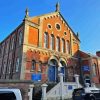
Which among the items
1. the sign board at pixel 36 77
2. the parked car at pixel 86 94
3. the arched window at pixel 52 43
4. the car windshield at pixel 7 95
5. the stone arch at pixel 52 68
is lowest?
the parked car at pixel 86 94

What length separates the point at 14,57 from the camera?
80.2ft

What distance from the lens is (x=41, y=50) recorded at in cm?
2455

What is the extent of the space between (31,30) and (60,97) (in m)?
10.6

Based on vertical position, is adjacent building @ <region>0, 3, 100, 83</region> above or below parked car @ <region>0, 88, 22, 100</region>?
above

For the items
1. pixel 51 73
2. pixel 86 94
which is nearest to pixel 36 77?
pixel 51 73

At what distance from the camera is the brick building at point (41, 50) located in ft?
74.4

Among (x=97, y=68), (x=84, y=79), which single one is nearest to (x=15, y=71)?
(x=84, y=79)

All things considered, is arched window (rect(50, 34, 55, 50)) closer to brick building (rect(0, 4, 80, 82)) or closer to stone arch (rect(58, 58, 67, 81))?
brick building (rect(0, 4, 80, 82))

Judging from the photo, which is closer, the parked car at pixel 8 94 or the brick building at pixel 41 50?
the parked car at pixel 8 94

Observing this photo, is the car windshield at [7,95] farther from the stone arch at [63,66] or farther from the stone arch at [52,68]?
the stone arch at [63,66]

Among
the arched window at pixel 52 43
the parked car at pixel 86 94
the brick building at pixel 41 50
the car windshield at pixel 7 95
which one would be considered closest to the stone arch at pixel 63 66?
the brick building at pixel 41 50

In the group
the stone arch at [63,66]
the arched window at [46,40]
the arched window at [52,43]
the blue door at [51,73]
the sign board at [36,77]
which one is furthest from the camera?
the stone arch at [63,66]

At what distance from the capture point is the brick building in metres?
Result: 22.7

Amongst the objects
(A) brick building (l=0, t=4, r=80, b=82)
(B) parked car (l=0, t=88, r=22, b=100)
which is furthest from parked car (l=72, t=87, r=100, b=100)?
(B) parked car (l=0, t=88, r=22, b=100)
